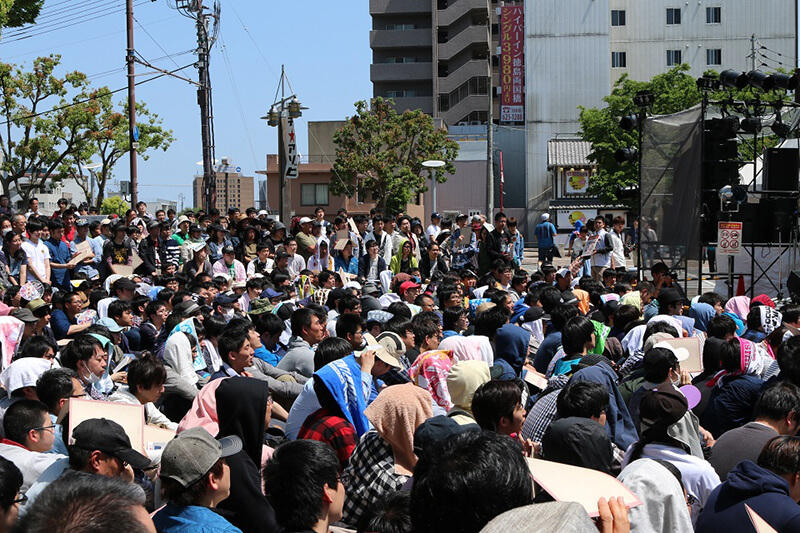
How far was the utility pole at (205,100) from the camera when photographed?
1004 inches

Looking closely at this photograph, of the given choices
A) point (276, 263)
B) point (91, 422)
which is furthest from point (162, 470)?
point (276, 263)

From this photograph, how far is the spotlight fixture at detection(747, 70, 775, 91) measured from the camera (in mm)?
13961

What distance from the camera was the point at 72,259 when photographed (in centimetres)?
1313

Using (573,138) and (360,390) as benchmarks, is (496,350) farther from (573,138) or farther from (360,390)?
(573,138)

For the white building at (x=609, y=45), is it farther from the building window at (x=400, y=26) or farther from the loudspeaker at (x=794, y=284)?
the loudspeaker at (x=794, y=284)

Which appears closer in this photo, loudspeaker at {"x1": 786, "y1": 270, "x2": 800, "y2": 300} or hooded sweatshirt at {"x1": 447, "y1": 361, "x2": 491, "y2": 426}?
hooded sweatshirt at {"x1": 447, "y1": 361, "x2": 491, "y2": 426}

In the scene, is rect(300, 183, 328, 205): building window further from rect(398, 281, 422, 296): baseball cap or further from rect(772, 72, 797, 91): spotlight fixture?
rect(398, 281, 422, 296): baseball cap

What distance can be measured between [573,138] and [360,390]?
47845 mm

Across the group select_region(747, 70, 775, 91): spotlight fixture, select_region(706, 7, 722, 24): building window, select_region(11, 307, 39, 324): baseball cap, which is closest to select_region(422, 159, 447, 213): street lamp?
select_region(747, 70, 775, 91): spotlight fixture

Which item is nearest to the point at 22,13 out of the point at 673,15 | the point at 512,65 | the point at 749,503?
the point at 749,503

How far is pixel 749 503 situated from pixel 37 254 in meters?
11.1

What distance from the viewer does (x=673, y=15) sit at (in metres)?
53.5

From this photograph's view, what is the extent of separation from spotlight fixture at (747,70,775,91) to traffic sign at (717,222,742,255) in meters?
2.77

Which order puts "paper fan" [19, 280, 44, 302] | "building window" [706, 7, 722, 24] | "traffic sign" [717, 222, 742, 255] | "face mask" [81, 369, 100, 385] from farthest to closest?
"building window" [706, 7, 722, 24]
"traffic sign" [717, 222, 742, 255]
"paper fan" [19, 280, 44, 302]
"face mask" [81, 369, 100, 385]
